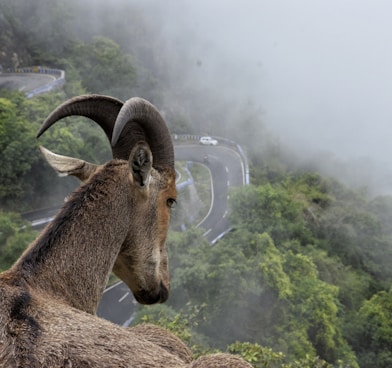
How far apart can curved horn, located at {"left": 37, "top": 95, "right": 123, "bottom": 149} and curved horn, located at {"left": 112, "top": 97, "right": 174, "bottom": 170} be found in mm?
345

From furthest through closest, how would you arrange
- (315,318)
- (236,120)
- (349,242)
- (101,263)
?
(236,120), (349,242), (315,318), (101,263)

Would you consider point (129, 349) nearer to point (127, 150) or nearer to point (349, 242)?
point (127, 150)

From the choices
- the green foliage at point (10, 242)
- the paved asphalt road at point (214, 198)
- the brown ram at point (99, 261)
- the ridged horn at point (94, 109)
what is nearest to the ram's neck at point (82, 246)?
the brown ram at point (99, 261)

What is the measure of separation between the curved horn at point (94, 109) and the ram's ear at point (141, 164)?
75 cm

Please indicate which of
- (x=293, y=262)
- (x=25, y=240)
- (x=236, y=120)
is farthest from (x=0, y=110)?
(x=236, y=120)

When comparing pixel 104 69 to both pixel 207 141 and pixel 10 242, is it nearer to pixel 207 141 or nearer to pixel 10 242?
pixel 207 141

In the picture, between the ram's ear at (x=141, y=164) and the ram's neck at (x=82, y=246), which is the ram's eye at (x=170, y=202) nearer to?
the ram's ear at (x=141, y=164)

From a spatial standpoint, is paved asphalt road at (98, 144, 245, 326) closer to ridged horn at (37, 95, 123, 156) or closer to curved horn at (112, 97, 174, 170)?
curved horn at (112, 97, 174, 170)

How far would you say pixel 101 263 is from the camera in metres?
4.10

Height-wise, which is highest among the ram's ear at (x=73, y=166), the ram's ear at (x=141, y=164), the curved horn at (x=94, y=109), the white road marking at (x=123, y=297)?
the curved horn at (x=94, y=109)

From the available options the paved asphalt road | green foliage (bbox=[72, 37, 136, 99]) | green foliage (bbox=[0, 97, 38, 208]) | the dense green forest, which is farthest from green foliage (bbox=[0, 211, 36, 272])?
green foliage (bbox=[72, 37, 136, 99])

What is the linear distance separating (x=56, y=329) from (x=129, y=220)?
4.91ft

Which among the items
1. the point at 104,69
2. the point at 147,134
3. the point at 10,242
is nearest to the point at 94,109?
the point at 147,134

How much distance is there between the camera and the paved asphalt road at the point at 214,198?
1972 centimetres
